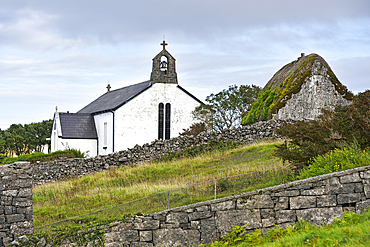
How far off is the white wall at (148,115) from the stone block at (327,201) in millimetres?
22031

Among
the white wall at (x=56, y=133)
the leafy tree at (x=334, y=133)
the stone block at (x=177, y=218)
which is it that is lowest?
the stone block at (x=177, y=218)

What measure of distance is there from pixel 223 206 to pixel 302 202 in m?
1.83

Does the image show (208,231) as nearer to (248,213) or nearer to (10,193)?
(248,213)

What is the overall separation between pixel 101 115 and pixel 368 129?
24.8 metres

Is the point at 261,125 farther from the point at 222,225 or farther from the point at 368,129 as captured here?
the point at 222,225

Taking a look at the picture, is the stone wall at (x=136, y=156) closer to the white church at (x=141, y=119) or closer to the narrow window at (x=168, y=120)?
the white church at (x=141, y=119)

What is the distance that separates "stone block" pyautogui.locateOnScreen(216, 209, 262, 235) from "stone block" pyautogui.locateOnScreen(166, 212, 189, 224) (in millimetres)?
762

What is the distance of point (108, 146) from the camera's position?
29719mm

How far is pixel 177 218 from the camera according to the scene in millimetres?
8781

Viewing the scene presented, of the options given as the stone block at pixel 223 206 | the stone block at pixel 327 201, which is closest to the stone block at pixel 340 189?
the stone block at pixel 327 201

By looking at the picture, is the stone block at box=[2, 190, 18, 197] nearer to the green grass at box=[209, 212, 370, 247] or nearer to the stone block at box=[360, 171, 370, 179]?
the green grass at box=[209, 212, 370, 247]

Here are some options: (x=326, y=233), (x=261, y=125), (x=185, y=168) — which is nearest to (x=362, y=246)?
(x=326, y=233)

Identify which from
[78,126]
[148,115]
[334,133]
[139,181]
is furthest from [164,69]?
[334,133]

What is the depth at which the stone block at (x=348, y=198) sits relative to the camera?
27.4ft
